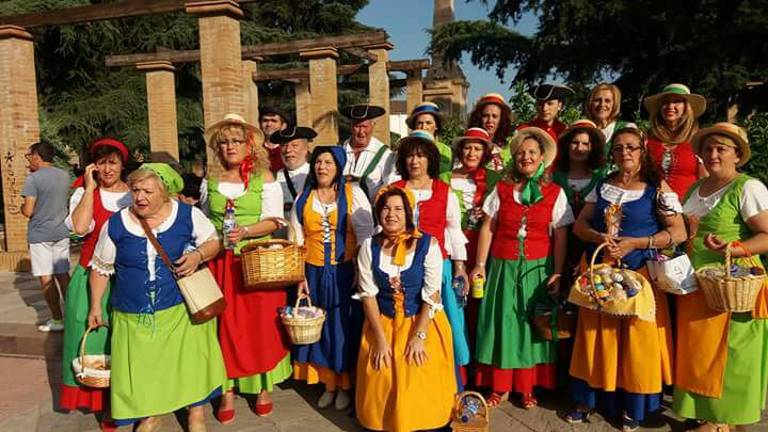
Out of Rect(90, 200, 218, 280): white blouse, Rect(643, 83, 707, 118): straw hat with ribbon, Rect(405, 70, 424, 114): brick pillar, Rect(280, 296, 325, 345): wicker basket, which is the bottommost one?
Rect(280, 296, 325, 345): wicker basket

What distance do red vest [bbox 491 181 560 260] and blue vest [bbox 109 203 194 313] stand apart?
2072mm

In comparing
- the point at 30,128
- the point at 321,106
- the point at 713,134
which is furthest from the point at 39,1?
the point at 713,134

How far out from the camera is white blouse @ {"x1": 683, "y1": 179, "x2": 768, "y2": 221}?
9.95ft

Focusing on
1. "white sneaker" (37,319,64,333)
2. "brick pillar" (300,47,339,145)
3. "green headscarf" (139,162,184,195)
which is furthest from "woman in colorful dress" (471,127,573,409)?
"brick pillar" (300,47,339,145)

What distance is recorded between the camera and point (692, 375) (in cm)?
325

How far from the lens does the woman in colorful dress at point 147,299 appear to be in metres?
3.11

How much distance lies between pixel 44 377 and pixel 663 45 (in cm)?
1505

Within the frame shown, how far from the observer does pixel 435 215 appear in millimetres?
3582

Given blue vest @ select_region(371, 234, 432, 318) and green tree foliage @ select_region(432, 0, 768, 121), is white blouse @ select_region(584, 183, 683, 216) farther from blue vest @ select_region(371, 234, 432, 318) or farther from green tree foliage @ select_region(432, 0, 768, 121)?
green tree foliage @ select_region(432, 0, 768, 121)

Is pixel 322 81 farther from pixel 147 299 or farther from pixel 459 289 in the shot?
pixel 147 299

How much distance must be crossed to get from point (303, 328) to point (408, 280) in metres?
0.76

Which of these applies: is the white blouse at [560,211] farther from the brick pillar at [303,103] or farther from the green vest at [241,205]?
the brick pillar at [303,103]

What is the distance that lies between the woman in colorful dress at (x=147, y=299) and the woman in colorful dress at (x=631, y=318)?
2.51 meters

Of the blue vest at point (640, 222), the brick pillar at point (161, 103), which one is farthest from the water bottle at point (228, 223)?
the brick pillar at point (161, 103)
